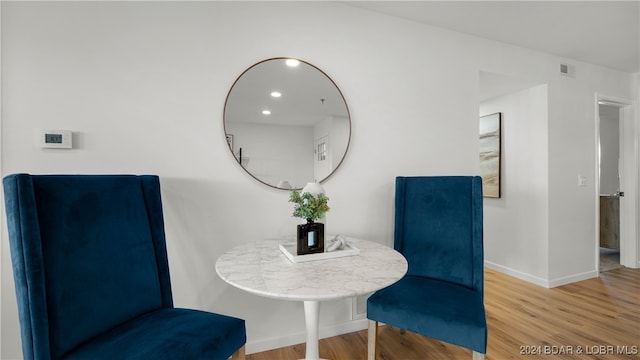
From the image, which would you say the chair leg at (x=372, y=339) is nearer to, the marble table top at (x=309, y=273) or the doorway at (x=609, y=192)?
the marble table top at (x=309, y=273)

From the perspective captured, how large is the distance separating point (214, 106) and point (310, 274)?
120 centimetres

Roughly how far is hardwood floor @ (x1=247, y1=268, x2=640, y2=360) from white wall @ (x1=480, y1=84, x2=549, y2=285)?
40cm

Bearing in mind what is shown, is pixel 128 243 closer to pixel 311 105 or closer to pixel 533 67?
pixel 311 105

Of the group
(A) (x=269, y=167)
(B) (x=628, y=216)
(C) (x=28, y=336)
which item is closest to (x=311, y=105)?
(A) (x=269, y=167)

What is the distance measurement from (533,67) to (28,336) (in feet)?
12.9

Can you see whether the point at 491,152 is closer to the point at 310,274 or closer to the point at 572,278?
the point at 572,278

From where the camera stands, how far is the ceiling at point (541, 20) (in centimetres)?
213

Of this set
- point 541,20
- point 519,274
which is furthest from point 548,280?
point 541,20

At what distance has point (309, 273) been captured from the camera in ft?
3.92

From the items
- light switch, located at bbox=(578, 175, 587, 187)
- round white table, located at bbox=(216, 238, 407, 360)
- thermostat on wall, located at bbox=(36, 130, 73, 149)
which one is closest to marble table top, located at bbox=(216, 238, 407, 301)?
round white table, located at bbox=(216, 238, 407, 360)

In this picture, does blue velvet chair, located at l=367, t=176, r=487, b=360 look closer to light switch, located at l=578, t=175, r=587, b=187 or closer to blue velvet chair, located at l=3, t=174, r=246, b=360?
blue velvet chair, located at l=3, t=174, r=246, b=360

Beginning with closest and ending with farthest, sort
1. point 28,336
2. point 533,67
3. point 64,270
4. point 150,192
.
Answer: point 28,336 < point 64,270 < point 150,192 < point 533,67

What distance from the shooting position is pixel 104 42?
1.60 metres

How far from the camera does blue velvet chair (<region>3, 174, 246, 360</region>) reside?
3.08ft
